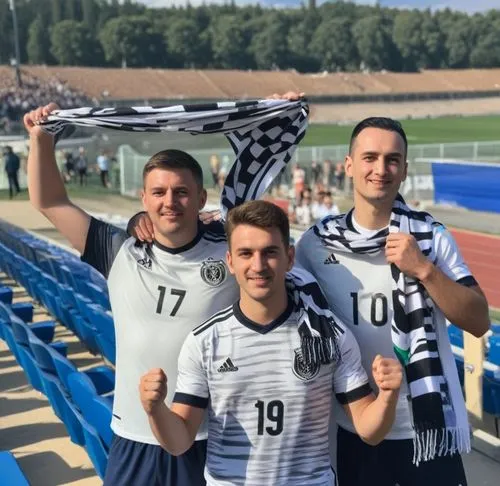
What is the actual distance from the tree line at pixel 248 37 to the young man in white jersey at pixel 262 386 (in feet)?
304

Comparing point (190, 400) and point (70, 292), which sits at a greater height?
point (190, 400)

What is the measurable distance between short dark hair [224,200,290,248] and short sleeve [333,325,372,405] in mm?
351

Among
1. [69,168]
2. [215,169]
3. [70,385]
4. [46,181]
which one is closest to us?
[46,181]

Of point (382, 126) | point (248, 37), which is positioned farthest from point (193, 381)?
point (248, 37)

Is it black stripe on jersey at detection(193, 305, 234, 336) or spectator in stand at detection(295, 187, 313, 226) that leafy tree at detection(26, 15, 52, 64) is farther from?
black stripe on jersey at detection(193, 305, 234, 336)

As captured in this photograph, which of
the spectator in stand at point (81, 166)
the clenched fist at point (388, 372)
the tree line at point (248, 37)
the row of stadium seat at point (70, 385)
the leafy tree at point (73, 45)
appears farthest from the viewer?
the tree line at point (248, 37)

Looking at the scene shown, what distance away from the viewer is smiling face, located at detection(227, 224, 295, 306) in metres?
2.00

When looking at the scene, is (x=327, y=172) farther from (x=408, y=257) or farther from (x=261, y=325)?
(x=261, y=325)

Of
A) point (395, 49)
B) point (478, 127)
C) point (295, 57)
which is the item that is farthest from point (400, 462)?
point (395, 49)

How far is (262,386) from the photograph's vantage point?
2064mm

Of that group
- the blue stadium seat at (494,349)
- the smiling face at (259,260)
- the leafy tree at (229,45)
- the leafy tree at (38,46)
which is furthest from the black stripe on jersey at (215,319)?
the leafy tree at (229,45)

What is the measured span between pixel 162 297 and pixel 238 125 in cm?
82

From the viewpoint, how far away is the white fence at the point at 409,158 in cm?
2030

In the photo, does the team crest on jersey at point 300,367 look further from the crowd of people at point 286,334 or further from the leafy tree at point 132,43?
the leafy tree at point 132,43
